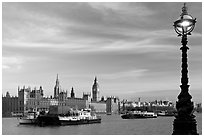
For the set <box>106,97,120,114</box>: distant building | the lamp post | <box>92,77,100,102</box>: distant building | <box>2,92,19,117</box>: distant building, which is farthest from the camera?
<box>92,77,100,102</box>: distant building

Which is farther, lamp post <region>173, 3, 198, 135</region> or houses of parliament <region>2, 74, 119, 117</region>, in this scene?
houses of parliament <region>2, 74, 119, 117</region>

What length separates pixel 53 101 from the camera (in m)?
103

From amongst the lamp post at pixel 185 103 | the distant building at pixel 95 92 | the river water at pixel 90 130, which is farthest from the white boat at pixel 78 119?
the distant building at pixel 95 92

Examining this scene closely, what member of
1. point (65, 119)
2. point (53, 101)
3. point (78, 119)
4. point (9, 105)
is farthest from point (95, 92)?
point (65, 119)

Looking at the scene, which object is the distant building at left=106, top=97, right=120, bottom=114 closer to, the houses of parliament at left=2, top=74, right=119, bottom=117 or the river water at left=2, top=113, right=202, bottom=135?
the houses of parliament at left=2, top=74, right=119, bottom=117

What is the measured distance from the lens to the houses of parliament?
91.1 m

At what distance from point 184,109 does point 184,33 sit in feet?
3.15

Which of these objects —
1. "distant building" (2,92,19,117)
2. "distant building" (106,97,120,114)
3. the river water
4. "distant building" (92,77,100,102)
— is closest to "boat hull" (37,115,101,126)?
the river water

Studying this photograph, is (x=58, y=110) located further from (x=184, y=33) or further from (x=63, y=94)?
(x=63, y=94)

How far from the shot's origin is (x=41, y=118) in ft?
134

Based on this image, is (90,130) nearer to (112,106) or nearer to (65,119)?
(65,119)

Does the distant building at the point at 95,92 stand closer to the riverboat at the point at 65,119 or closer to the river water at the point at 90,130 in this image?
the riverboat at the point at 65,119

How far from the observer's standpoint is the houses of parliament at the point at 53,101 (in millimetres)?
91125

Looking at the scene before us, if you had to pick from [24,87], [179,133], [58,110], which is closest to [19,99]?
[24,87]
